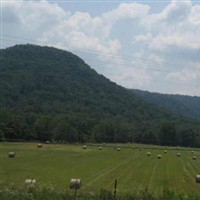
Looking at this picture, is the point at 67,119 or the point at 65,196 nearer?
the point at 65,196

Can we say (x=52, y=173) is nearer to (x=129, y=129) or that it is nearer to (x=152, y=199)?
(x=152, y=199)

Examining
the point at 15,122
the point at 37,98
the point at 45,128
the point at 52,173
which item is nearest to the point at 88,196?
the point at 52,173

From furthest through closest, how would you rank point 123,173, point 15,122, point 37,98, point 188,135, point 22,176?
point 37,98
point 188,135
point 15,122
point 123,173
point 22,176

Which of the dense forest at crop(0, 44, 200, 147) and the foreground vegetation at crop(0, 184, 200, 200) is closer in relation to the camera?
the foreground vegetation at crop(0, 184, 200, 200)

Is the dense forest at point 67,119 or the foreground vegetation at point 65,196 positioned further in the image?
the dense forest at point 67,119

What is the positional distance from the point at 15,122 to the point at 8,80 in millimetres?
71904

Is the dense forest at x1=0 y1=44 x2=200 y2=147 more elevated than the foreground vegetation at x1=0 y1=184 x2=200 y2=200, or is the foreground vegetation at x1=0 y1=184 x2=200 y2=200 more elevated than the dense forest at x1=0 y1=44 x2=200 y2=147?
the dense forest at x1=0 y1=44 x2=200 y2=147

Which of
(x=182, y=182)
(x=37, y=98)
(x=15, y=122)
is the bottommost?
(x=182, y=182)

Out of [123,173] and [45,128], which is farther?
[45,128]

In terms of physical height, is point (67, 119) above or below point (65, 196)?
above

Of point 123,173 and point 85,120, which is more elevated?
point 85,120

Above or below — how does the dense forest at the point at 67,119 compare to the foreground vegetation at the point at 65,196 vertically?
above

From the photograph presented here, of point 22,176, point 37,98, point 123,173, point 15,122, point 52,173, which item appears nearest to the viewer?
point 22,176

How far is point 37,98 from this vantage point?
622ft
